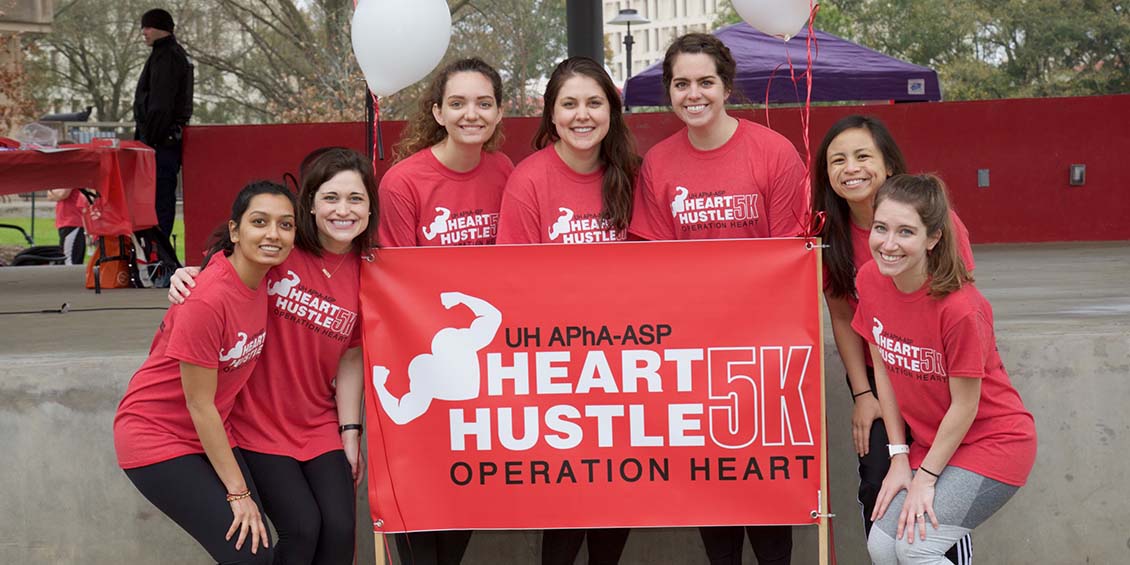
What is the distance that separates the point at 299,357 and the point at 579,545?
1.17 m

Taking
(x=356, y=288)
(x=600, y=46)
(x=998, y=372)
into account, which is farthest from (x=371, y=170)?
(x=600, y=46)

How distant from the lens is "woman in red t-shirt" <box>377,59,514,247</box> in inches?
160

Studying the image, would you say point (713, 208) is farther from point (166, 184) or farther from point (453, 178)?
point (166, 184)

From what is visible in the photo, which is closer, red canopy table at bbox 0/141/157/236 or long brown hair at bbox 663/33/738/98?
long brown hair at bbox 663/33/738/98

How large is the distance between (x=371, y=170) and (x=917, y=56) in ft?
117

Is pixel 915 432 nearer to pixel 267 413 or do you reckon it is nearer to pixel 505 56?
pixel 267 413

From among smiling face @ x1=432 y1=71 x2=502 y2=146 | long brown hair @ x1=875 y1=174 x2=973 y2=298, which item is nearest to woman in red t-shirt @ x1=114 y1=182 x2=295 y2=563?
smiling face @ x1=432 y1=71 x2=502 y2=146

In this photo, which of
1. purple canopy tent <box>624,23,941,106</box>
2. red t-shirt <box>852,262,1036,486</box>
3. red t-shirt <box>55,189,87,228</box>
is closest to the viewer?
red t-shirt <box>852,262,1036,486</box>

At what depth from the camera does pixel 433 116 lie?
14.1 feet

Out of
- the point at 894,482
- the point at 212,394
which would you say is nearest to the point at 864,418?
the point at 894,482

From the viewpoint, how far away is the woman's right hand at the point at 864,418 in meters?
3.91

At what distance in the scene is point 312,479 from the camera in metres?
3.77

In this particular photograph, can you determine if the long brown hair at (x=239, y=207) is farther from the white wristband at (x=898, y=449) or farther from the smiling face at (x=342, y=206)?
the white wristband at (x=898, y=449)

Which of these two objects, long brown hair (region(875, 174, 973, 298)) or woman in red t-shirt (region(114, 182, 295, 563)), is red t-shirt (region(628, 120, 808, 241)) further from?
woman in red t-shirt (region(114, 182, 295, 563))
